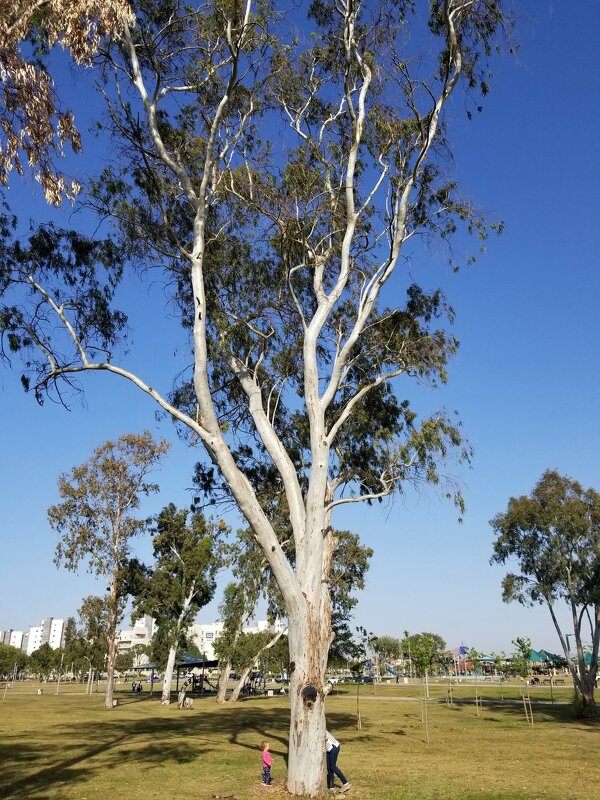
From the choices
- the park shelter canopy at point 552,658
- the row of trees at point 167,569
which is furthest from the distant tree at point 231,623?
the park shelter canopy at point 552,658

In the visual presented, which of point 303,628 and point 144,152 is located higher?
point 144,152

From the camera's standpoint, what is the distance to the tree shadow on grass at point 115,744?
10797 mm

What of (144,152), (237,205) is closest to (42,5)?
(144,152)

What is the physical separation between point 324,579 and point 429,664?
16.4m

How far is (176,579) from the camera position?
35.6m

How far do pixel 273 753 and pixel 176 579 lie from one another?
22553mm

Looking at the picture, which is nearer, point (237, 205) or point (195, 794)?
point (195, 794)

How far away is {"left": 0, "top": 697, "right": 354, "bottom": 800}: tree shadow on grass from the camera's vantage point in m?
10.8

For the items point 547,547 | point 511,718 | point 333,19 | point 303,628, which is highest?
point 333,19

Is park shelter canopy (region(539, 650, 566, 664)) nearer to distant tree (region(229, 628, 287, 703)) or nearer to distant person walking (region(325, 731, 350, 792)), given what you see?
distant tree (region(229, 628, 287, 703))

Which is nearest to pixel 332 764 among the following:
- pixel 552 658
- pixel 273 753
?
pixel 273 753

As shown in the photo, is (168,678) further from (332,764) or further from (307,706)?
(307,706)

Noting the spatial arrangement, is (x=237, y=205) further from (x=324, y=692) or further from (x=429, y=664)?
(x=429, y=664)

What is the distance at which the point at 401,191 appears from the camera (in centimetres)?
1409
